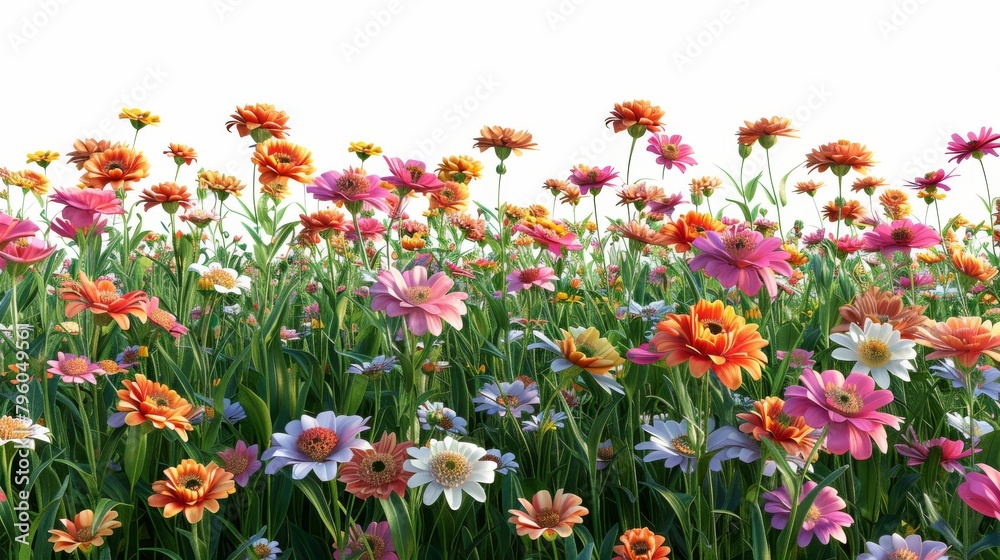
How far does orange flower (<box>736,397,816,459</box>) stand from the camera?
0.95m

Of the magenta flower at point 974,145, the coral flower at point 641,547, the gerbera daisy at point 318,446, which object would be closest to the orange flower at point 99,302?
the gerbera daisy at point 318,446

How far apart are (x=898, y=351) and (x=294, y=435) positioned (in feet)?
→ 2.73

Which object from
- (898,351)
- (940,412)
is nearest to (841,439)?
(898,351)

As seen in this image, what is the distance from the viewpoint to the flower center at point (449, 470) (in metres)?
0.87

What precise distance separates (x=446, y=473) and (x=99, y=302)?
2.19 feet

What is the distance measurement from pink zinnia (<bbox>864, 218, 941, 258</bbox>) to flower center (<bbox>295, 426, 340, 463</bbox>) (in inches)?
52.7

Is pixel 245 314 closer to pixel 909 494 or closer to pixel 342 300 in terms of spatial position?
pixel 342 300

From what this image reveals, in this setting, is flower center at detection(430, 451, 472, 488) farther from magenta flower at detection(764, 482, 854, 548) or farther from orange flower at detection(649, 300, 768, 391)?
magenta flower at detection(764, 482, 854, 548)

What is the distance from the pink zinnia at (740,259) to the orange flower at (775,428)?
17 centimetres

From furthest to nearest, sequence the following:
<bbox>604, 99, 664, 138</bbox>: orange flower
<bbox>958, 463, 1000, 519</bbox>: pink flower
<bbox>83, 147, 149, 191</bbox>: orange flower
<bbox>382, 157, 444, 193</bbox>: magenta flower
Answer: <bbox>604, 99, 664, 138</bbox>: orange flower → <bbox>83, 147, 149, 191</bbox>: orange flower → <bbox>382, 157, 444, 193</bbox>: magenta flower → <bbox>958, 463, 1000, 519</bbox>: pink flower

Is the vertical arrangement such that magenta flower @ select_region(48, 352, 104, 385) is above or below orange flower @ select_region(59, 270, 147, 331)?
below

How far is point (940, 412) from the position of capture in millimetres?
1555

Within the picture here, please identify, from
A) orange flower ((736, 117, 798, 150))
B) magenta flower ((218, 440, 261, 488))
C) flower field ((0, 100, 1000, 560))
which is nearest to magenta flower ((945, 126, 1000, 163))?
flower field ((0, 100, 1000, 560))

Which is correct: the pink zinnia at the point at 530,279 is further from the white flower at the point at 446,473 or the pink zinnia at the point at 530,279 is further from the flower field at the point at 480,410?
the white flower at the point at 446,473
